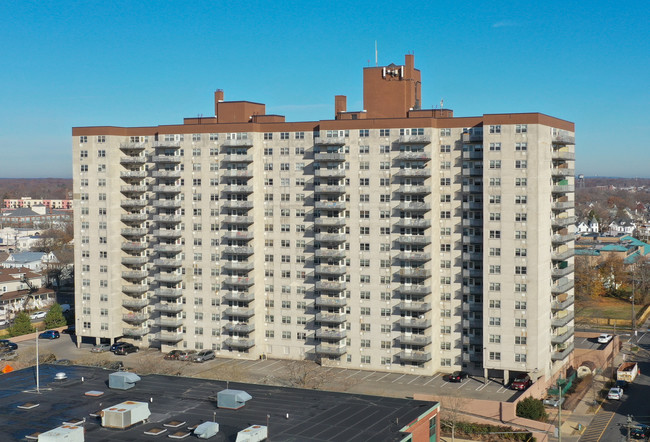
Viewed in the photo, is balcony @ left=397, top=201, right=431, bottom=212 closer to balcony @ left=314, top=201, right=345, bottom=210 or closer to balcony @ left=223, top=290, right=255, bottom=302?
balcony @ left=314, top=201, right=345, bottom=210

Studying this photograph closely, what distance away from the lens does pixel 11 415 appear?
65000 mm

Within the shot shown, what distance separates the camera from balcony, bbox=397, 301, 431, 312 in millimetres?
A: 104438

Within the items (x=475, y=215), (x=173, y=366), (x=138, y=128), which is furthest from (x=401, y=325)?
(x=138, y=128)

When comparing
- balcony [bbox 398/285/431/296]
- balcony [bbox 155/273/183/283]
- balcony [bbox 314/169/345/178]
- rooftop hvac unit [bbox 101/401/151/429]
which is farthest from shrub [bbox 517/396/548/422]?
balcony [bbox 155/273/183/283]

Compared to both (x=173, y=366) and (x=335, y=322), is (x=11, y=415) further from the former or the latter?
(x=335, y=322)

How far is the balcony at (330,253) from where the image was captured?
356 feet

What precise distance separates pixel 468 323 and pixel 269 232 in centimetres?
3263

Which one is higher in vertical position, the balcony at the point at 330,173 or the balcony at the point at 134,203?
the balcony at the point at 330,173

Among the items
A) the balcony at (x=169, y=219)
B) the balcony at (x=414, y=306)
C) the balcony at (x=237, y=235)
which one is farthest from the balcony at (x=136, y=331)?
the balcony at (x=414, y=306)

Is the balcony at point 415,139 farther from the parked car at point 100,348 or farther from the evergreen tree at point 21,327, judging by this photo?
the evergreen tree at point 21,327

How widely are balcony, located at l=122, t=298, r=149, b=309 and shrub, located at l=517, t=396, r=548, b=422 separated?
62.2m

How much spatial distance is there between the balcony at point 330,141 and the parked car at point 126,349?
44.9 metres

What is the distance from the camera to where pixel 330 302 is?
109 m

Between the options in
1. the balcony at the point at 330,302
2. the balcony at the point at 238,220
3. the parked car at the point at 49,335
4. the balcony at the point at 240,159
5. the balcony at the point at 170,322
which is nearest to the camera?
the balcony at the point at 330,302
